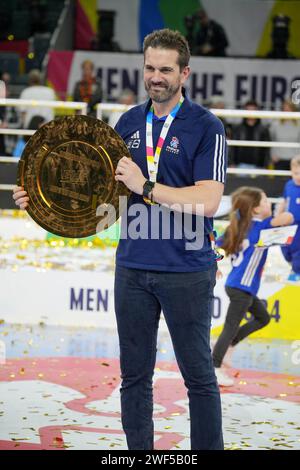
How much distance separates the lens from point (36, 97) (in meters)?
12.4

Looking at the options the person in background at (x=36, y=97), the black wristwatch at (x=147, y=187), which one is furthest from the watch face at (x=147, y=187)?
the person in background at (x=36, y=97)

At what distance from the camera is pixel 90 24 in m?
16.4

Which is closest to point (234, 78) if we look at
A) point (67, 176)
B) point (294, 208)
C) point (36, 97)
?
point (36, 97)

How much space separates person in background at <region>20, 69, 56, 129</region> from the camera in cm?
1220

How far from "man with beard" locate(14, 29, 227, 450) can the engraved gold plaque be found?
0.16 metres

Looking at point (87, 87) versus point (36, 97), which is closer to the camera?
point (87, 87)

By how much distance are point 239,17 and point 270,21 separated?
50 cm

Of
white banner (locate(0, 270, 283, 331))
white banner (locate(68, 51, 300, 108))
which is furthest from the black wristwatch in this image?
white banner (locate(68, 51, 300, 108))

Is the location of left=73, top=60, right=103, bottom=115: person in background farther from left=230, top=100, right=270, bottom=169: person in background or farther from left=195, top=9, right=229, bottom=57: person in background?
left=195, top=9, right=229, bottom=57: person in background

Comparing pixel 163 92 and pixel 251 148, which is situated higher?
pixel 163 92

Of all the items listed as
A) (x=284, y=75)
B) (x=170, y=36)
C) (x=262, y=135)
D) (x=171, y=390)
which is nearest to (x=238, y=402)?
(x=171, y=390)

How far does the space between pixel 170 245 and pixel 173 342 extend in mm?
409

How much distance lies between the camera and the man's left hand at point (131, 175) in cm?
406

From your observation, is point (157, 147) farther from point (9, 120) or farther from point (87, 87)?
point (9, 120)
